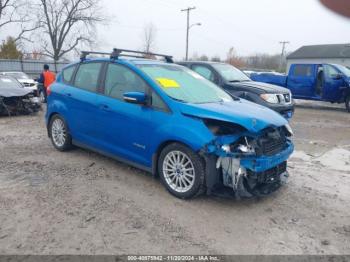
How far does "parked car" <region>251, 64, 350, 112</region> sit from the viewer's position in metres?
13.3

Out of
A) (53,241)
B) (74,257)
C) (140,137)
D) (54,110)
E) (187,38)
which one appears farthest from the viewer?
(187,38)

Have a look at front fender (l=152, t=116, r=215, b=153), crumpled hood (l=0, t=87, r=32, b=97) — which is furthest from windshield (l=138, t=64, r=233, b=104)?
crumpled hood (l=0, t=87, r=32, b=97)

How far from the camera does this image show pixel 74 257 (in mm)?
3070

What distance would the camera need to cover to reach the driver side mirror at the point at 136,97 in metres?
4.57

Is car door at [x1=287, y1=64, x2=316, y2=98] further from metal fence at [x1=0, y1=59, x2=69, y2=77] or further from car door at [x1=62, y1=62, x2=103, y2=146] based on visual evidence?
metal fence at [x1=0, y1=59, x2=69, y2=77]

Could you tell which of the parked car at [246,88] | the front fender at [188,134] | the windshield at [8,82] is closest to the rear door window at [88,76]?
the front fender at [188,134]

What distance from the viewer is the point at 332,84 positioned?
525 inches

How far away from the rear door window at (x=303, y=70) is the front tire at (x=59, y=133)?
1120cm

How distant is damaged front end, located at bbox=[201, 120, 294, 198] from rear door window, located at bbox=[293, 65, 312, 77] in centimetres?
1101

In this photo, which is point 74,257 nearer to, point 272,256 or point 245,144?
point 272,256

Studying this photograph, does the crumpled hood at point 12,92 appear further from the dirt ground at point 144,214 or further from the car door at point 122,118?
the car door at point 122,118

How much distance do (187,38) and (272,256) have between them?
40.6 m

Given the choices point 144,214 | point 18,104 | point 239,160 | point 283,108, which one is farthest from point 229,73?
point 18,104

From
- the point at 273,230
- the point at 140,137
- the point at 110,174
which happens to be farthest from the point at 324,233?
the point at 110,174
